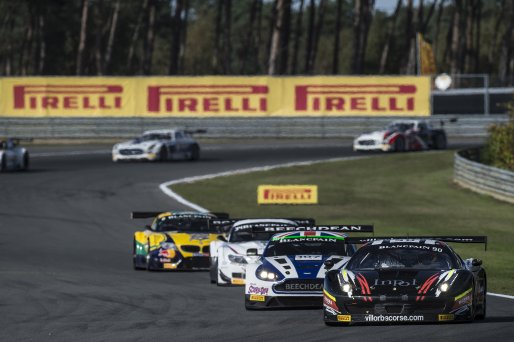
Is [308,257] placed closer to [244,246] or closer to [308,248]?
[308,248]

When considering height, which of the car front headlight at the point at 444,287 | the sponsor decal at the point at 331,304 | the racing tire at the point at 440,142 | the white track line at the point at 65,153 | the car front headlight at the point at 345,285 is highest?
the car front headlight at the point at 444,287

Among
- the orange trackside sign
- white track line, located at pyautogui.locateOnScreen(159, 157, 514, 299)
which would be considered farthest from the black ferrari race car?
the orange trackside sign

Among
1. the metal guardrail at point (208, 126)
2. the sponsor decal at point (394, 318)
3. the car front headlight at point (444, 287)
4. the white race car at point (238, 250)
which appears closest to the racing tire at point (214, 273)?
the white race car at point (238, 250)

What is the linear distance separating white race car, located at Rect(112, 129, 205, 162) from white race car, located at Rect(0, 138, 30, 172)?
4033 mm

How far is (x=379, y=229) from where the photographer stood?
102ft

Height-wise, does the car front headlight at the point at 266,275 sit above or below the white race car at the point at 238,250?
above

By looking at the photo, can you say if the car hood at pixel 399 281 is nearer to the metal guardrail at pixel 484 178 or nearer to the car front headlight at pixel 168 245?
the car front headlight at pixel 168 245

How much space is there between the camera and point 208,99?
57656 millimetres

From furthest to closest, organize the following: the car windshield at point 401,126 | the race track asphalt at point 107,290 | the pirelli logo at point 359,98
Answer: the pirelli logo at point 359,98
the car windshield at point 401,126
the race track asphalt at point 107,290

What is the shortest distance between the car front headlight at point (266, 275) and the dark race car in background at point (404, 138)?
112ft

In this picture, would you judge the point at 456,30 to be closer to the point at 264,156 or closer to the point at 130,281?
the point at 264,156

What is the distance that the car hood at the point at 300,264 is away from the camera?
698 inches

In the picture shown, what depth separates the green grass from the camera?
30.1m

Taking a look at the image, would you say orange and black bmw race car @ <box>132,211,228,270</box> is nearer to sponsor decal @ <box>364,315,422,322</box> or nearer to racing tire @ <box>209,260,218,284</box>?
racing tire @ <box>209,260,218,284</box>
